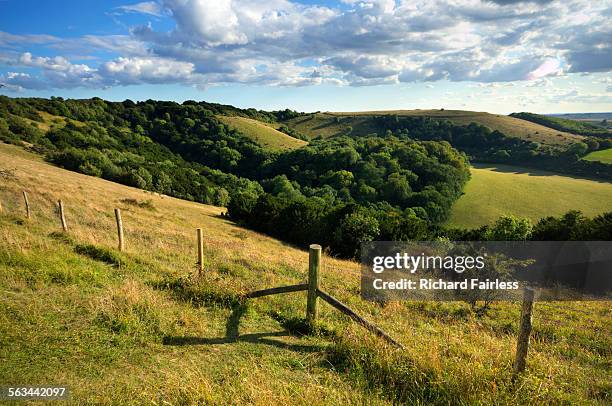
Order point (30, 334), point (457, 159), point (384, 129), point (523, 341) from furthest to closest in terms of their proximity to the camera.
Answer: point (384, 129) → point (457, 159) → point (30, 334) → point (523, 341)

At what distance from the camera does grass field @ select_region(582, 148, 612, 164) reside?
308 feet

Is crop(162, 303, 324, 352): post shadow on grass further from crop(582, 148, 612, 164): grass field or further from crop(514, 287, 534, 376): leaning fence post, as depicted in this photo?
crop(582, 148, 612, 164): grass field

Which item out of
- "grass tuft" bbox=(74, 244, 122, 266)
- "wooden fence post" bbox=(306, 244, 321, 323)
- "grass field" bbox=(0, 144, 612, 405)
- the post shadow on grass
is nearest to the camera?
"grass field" bbox=(0, 144, 612, 405)

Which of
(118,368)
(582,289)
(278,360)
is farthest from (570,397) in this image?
(582,289)

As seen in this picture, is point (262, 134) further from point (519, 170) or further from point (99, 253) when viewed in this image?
point (99, 253)

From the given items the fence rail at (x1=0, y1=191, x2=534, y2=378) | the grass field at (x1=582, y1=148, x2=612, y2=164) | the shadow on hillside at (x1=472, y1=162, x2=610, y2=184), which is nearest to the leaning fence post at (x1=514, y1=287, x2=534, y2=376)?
the fence rail at (x1=0, y1=191, x2=534, y2=378)

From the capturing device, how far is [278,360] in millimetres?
6219

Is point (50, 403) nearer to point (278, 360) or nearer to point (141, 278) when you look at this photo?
point (278, 360)

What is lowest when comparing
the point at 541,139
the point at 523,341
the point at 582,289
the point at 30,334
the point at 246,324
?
the point at 582,289

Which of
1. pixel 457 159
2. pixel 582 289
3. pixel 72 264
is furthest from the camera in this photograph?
pixel 457 159

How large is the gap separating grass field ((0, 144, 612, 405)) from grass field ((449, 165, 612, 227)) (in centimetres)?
7102

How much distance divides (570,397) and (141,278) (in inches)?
358

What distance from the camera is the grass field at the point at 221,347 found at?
4.96 m

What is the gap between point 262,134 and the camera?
448ft
